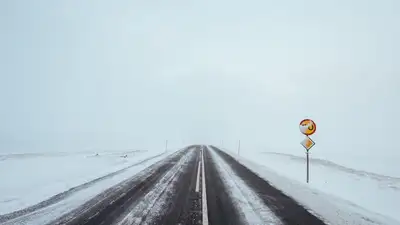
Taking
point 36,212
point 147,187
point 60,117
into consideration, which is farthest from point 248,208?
point 60,117

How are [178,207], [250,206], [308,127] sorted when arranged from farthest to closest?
[308,127] < [250,206] < [178,207]

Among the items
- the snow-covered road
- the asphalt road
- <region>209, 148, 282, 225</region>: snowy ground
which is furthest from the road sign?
<region>209, 148, 282, 225</region>: snowy ground

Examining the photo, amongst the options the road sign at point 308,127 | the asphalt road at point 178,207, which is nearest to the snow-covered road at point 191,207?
the asphalt road at point 178,207

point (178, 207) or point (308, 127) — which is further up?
point (308, 127)

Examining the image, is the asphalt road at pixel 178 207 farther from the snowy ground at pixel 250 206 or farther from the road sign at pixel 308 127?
the road sign at pixel 308 127

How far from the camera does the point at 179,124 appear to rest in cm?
12638

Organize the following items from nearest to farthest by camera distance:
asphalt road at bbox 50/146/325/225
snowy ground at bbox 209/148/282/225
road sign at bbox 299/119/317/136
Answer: asphalt road at bbox 50/146/325/225
snowy ground at bbox 209/148/282/225
road sign at bbox 299/119/317/136

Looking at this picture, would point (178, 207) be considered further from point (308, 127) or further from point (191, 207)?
point (308, 127)

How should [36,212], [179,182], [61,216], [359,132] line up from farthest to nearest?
[359,132] → [179,182] → [36,212] → [61,216]

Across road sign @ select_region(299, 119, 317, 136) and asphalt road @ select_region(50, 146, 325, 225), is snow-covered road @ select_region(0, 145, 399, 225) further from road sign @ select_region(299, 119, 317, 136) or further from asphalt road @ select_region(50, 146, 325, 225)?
road sign @ select_region(299, 119, 317, 136)

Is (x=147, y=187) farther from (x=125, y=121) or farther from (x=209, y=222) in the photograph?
(x=125, y=121)

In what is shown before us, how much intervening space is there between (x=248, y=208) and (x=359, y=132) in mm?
100605

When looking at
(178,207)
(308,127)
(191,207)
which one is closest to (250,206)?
(191,207)

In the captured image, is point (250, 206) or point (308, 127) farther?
point (308, 127)
